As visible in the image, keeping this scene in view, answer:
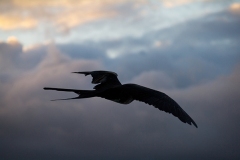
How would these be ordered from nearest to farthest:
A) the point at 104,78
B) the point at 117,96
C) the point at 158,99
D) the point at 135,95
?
the point at 158,99, the point at 135,95, the point at 117,96, the point at 104,78

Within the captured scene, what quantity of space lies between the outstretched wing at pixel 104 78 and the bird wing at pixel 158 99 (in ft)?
9.02

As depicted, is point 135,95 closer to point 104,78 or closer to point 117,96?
point 117,96

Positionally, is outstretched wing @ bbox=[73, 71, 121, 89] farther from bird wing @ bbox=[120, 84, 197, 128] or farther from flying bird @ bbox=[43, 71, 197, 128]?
bird wing @ bbox=[120, 84, 197, 128]

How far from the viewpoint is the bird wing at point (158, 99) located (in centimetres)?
1927

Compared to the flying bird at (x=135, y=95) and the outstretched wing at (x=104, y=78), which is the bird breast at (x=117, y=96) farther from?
the outstretched wing at (x=104, y=78)

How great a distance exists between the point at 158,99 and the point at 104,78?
225 inches

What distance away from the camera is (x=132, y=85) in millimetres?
22031

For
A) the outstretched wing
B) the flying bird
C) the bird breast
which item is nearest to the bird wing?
the flying bird

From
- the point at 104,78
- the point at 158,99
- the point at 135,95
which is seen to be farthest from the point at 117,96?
the point at 104,78

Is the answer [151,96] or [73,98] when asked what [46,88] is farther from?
[151,96]

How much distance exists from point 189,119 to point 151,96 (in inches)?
102

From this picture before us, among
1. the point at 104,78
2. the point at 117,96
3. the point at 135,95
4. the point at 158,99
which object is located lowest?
the point at 158,99

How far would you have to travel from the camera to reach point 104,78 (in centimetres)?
2559

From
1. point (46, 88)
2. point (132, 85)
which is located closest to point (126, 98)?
point (132, 85)
